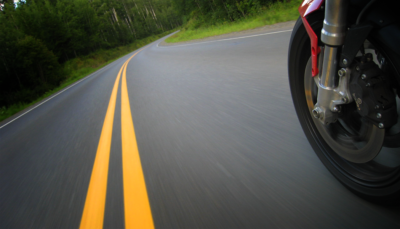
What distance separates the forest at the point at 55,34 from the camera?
2366 centimetres

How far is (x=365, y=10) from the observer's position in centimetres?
96

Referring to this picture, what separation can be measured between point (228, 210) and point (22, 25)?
166 ft

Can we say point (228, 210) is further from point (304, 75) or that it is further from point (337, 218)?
point (304, 75)

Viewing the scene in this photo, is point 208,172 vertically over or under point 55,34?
under

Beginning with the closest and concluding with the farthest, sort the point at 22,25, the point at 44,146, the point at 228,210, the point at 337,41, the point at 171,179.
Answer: the point at 337,41
the point at 228,210
the point at 171,179
the point at 44,146
the point at 22,25

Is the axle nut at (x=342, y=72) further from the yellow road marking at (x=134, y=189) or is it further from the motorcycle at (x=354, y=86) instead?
the yellow road marking at (x=134, y=189)

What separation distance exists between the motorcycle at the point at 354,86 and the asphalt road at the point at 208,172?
162 millimetres

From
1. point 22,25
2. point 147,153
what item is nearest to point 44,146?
point 147,153

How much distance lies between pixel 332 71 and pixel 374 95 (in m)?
0.27

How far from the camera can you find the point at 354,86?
3.67 feet

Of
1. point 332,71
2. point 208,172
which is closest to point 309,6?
point 332,71

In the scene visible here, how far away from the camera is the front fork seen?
108 centimetres

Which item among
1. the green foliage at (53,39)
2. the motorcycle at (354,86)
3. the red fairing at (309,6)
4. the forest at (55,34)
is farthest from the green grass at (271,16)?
the green foliage at (53,39)

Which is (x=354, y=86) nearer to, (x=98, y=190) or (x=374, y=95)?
(x=374, y=95)
